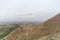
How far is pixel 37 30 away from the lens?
517cm

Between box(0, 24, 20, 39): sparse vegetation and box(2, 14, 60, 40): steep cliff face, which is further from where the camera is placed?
box(0, 24, 20, 39): sparse vegetation

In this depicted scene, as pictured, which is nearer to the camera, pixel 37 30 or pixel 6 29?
pixel 37 30

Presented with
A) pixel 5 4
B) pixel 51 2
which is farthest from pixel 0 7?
pixel 51 2

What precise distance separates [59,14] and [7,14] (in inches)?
60.4

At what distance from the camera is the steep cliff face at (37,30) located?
16.8 feet

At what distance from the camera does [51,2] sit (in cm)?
546

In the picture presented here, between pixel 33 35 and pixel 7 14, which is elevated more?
pixel 7 14

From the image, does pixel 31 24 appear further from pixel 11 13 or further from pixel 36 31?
pixel 11 13

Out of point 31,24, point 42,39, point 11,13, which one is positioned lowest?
point 42,39

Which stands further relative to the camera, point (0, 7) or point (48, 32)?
point (0, 7)

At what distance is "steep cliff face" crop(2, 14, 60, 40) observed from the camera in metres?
5.11

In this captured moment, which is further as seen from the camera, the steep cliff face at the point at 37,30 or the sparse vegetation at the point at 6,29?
the sparse vegetation at the point at 6,29

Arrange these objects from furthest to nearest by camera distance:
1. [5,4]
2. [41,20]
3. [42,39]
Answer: [5,4] → [41,20] → [42,39]

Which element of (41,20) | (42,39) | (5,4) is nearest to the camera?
(42,39)
